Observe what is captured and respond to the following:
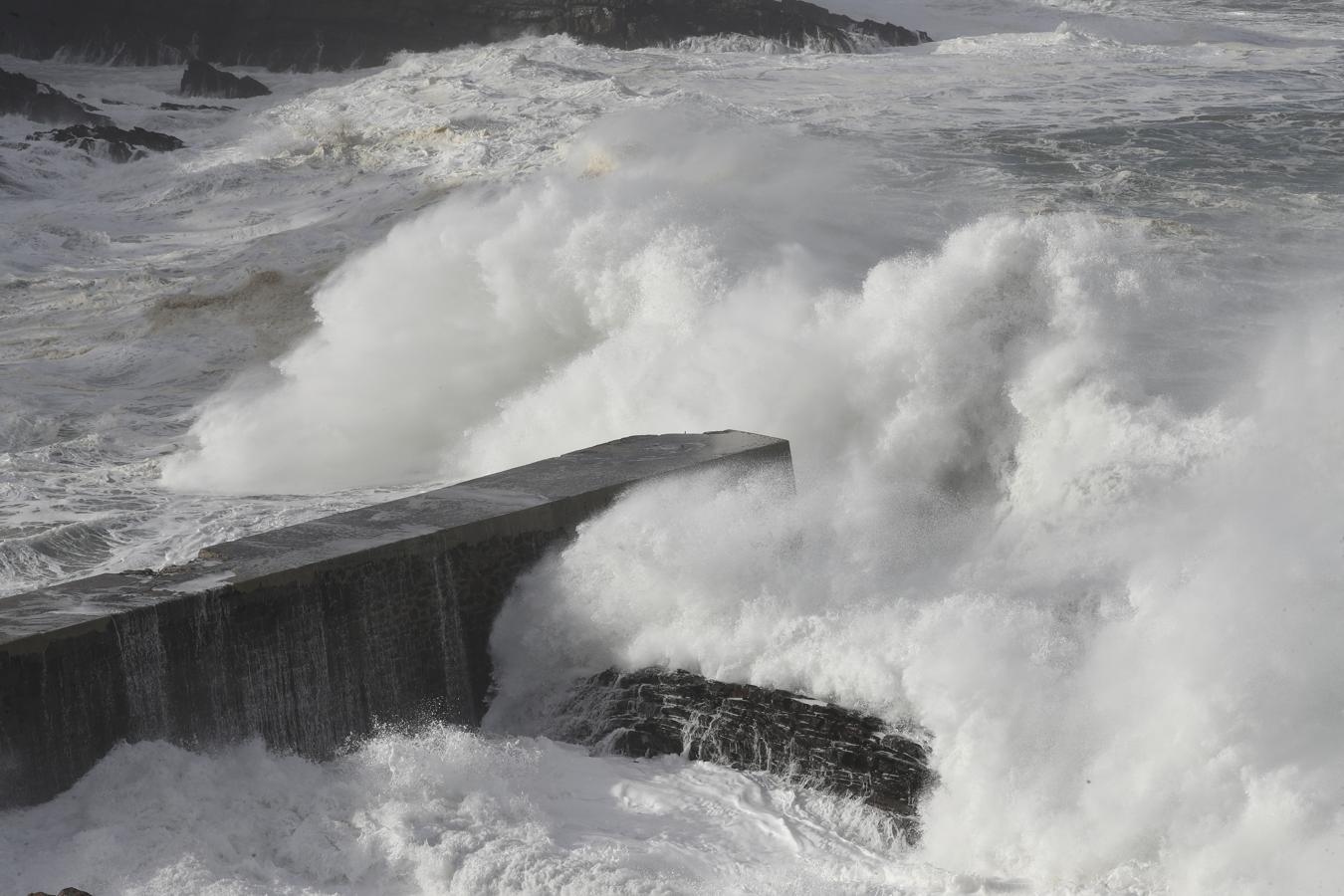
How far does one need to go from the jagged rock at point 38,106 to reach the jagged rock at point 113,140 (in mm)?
1207

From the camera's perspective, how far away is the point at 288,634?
785cm

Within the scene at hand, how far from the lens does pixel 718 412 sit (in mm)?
11383

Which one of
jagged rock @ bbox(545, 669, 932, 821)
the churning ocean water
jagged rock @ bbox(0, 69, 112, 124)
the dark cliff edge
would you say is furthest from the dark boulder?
jagged rock @ bbox(545, 669, 932, 821)

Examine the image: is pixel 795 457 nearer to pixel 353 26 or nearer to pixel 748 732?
pixel 748 732

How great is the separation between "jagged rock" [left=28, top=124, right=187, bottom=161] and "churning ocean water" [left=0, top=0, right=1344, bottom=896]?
437cm

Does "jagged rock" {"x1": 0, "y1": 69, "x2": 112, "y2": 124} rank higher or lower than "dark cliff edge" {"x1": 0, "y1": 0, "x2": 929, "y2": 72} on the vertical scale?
lower

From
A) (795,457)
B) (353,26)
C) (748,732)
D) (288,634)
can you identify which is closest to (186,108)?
(353,26)

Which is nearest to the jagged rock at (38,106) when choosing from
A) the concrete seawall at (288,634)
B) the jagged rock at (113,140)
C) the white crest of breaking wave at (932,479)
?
the jagged rock at (113,140)

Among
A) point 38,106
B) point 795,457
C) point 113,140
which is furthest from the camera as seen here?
point 38,106

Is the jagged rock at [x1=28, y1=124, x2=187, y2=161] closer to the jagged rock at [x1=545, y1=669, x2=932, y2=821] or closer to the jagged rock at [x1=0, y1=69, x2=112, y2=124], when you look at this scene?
the jagged rock at [x1=0, y1=69, x2=112, y2=124]

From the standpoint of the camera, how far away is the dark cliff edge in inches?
1218

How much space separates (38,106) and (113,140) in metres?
3.27

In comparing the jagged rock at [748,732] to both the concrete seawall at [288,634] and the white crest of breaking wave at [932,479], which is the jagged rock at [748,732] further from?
the concrete seawall at [288,634]

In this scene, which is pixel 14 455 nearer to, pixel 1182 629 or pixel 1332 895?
pixel 1182 629
